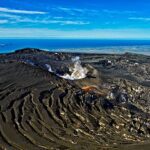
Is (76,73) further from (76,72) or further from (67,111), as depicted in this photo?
(67,111)

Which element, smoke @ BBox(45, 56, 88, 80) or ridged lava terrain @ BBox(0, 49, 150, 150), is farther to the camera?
smoke @ BBox(45, 56, 88, 80)

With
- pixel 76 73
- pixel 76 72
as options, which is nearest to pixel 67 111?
pixel 76 73

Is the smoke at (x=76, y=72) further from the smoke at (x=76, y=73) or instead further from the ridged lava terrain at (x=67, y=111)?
the ridged lava terrain at (x=67, y=111)

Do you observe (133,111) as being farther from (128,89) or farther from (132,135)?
(128,89)

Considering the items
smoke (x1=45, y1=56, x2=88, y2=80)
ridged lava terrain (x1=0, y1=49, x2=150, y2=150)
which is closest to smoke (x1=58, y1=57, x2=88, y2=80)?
smoke (x1=45, y1=56, x2=88, y2=80)

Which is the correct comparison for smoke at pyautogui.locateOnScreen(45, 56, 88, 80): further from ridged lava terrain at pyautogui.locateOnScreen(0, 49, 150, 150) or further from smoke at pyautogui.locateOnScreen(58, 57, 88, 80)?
ridged lava terrain at pyautogui.locateOnScreen(0, 49, 150, 150)

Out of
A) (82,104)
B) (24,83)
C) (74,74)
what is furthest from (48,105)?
(74,74)

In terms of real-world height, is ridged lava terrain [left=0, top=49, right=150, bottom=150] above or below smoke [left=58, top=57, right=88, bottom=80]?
below

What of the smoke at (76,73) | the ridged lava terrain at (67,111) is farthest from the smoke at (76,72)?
the ridged lava terrain at (67,111)
